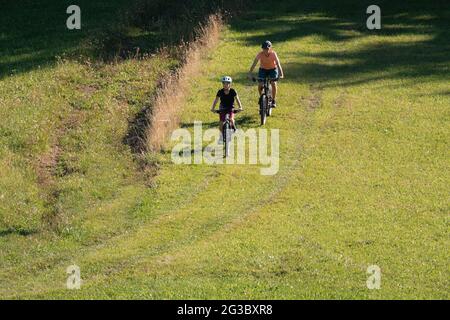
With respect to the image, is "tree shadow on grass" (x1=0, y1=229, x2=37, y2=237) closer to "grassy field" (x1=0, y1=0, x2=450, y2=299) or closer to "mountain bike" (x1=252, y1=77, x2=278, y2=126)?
"grassy field" (x1=0, y1=0, x2=450, y2=299)

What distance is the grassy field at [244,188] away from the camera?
21438 mm

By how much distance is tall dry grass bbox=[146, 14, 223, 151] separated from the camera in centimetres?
2922

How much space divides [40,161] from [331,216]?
10.4 metres

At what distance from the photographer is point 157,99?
31812 millimetres

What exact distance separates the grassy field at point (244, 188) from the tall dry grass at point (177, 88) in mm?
541

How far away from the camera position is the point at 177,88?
108ft

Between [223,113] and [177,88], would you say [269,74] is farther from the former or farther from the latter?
[177,88]

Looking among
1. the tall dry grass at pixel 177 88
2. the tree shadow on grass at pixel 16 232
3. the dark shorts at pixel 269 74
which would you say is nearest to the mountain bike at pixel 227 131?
the tall dry grass at pixel 177 88

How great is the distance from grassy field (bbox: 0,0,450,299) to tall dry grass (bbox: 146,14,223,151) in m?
0.54

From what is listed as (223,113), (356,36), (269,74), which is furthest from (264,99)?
(356,36)

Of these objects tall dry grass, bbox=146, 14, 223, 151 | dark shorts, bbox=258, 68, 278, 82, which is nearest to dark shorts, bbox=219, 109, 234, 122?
tall dry grass, bbox=146, 14, 223, 151

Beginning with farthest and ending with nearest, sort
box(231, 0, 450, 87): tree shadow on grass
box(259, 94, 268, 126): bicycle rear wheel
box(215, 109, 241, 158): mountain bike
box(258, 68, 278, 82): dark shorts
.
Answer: box(231, 0, 450, 87): tree shadow on grass, box(258, 68, 278, 82): dark shorts, box(259, 94, 268, 126): bicycle rear wheel, box(215, 109, 241, 158): mountain bike

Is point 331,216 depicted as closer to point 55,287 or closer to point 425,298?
point 425,298

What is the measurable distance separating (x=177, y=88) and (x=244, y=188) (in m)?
8.20
